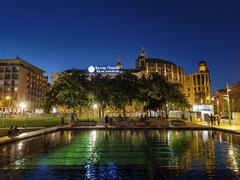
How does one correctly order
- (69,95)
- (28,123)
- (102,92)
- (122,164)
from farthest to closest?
(102,92), (69,95), (28,123), (122,164)

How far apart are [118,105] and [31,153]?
38855 millimetres

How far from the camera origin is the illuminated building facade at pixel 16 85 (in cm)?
13762

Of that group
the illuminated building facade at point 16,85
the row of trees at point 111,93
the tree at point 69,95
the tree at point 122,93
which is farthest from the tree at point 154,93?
the illuminated building facade at point 16,85

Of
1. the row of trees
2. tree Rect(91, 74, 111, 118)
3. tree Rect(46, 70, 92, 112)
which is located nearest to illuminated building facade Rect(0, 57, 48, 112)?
tree Rect(91, 74, 111, 118)

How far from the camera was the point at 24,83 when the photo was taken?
149250mm

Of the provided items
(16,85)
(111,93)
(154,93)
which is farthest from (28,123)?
(16,85)

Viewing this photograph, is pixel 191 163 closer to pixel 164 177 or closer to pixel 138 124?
pixel 164 177

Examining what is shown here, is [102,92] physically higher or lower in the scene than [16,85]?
lower

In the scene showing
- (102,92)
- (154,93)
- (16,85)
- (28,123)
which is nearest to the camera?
(28,123)

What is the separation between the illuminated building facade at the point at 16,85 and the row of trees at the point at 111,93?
89574 mm

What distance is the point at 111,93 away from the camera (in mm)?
54938

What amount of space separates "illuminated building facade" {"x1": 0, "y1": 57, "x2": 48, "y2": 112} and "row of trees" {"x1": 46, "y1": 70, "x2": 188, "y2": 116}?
294 ft

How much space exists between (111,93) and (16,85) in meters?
104

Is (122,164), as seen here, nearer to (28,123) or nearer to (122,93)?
(28,123)
